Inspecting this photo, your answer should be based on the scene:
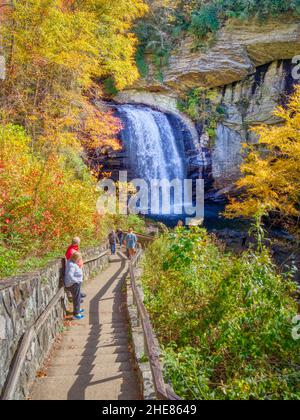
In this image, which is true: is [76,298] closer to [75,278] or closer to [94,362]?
[75,278]

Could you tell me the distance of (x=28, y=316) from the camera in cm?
509

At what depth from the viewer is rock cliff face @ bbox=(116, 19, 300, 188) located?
2536 cm

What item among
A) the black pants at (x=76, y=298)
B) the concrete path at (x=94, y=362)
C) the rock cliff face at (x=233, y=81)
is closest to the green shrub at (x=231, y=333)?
the concrete path at (x=94, y=362)

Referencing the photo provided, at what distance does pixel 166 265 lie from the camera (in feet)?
27.0

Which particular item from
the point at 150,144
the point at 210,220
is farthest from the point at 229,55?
the point at 210,220

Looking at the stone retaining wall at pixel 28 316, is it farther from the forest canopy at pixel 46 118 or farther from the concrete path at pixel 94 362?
the forest canopy at pixel 46 118

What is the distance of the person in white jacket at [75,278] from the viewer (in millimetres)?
7488

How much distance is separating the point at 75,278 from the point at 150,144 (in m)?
20.5

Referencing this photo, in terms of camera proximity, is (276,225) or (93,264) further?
(276,225)

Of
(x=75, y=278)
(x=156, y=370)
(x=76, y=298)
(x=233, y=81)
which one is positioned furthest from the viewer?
(x=233, y=81)

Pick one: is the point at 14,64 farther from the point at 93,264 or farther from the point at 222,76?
the point at 222,76

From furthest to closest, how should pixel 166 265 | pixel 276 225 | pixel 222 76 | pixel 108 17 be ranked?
pixel 222 76 < pixel 276 225 < pixel 108 17 < pixel 166 265

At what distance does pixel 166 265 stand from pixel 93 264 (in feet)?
16.5

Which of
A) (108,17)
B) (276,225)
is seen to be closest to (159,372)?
(108,17)
